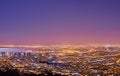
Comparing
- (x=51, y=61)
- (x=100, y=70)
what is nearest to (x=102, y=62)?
(x=100, y=70)

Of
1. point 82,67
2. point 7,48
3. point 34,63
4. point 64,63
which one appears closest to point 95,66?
point 82,67

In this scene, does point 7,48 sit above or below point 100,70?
above

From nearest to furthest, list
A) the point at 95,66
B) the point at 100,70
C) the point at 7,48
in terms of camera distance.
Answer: the point at 100,70 → the point at 95,66 → the point at 7,48

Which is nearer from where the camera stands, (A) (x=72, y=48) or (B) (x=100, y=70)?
(B) (x=100, y=70)

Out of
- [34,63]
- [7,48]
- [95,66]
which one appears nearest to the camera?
→ [95,66]

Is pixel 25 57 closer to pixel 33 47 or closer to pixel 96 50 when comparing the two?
pixel 33 47

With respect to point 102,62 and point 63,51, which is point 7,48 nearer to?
point 63,51
